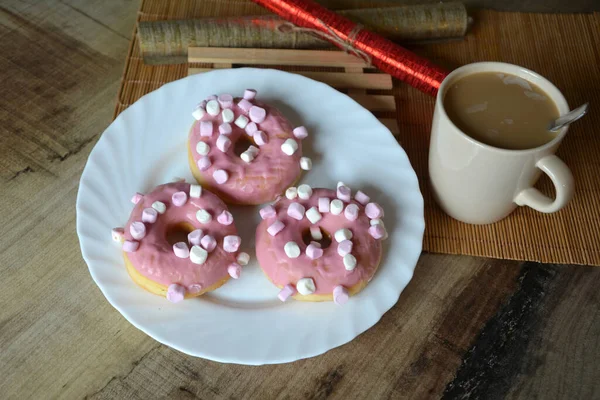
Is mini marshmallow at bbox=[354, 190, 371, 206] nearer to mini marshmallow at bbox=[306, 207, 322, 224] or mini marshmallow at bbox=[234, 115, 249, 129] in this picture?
mini marshmallow at bbox=[306, 207, 322, 224]

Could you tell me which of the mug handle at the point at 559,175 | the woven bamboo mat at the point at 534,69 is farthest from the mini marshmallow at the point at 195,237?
the mug handle at the point at 559,175

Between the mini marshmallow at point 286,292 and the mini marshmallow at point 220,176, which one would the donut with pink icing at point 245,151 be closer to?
the mini marshmallow at point 220,176

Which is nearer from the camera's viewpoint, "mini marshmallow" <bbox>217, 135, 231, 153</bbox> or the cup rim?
the cup rim

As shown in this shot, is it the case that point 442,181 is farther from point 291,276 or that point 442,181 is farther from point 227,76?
point 227,76

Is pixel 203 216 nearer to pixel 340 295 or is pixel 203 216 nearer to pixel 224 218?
pixel 224 218

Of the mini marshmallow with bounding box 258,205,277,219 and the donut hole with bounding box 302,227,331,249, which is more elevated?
the mini marshmallow with bounding box 258,205,277,219

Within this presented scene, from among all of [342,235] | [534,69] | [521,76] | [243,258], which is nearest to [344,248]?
[342,235]

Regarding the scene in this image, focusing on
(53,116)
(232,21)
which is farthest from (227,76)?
(53,116)

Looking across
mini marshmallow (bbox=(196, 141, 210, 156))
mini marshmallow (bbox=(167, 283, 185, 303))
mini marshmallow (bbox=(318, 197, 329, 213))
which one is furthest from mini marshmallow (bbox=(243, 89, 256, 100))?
mini marshmallow (bbox=(167, 283, 185, 303))

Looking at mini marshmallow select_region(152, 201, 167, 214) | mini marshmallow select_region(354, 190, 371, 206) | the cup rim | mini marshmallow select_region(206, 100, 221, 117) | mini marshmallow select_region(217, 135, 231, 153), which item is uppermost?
the cup rim
